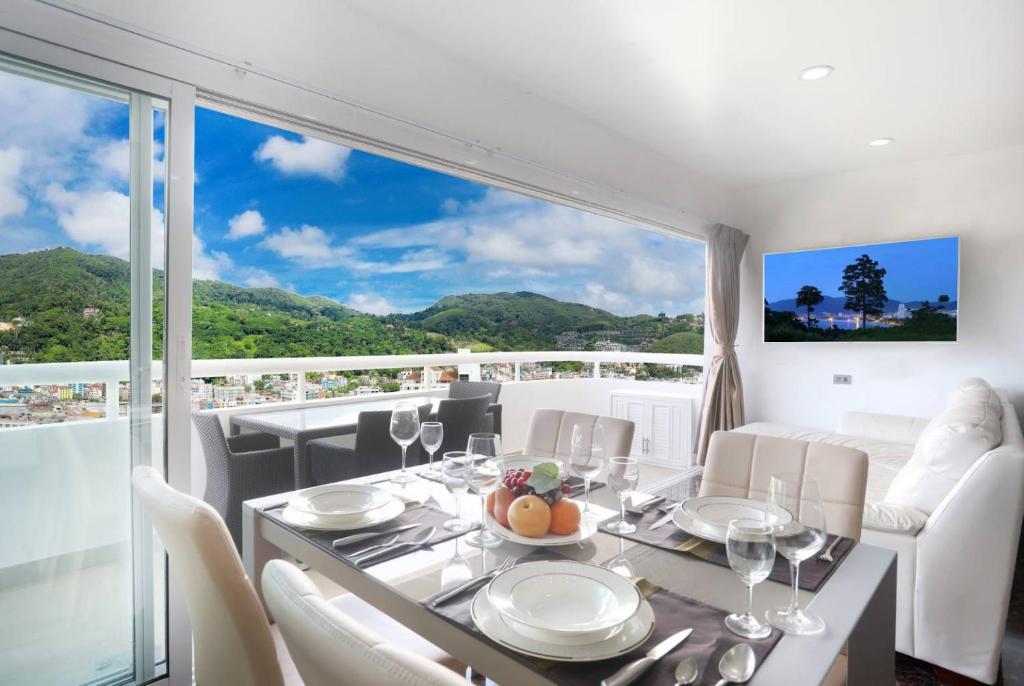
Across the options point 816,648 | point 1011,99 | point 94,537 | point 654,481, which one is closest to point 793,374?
point 654,481

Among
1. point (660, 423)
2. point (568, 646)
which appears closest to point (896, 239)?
point (660, 423)

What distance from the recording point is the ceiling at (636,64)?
7.32ft

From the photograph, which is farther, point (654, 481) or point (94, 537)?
point (654, 481)

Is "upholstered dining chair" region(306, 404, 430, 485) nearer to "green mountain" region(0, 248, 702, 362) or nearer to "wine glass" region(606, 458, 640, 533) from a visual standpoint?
"wine glass" region(606, 458, 640, 533)

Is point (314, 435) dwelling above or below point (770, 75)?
→ below

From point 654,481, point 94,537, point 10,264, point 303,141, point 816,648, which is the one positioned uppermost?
point 303,141

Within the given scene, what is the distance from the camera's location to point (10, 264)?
5.21 feet

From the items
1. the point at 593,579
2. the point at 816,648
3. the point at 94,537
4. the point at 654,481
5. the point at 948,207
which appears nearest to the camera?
the point at 816,648

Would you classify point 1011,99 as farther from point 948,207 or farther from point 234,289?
point 234,289

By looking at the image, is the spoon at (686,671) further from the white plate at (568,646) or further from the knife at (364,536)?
the knife at (364,536)

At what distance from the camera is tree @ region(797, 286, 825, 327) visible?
452 cm

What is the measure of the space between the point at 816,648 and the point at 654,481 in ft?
11.7

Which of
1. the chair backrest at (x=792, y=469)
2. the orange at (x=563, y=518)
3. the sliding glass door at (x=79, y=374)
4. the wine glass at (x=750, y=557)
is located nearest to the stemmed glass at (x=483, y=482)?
the orange at (x=563, y=518)

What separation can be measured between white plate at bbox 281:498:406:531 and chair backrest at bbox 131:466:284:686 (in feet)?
1.03
